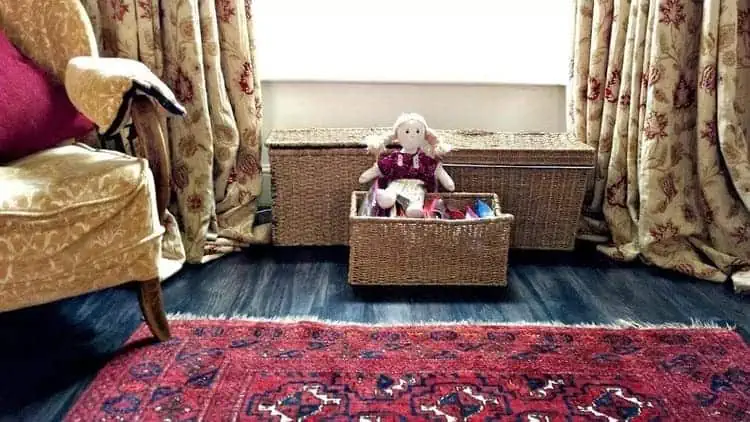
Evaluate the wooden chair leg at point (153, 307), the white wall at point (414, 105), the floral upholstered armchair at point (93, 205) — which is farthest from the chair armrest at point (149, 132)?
the white wall at point (414, 105)

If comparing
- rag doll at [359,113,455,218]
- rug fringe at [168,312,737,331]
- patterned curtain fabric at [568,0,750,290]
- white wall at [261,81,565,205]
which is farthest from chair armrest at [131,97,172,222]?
patterned curtain fabric at [568,0,750,290]

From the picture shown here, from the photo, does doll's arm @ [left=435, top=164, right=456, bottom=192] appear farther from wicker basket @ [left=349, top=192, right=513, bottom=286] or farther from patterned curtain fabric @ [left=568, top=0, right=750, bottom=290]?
patterned curtain fabric @ [left=568, top=0, right=750, bottom=290]

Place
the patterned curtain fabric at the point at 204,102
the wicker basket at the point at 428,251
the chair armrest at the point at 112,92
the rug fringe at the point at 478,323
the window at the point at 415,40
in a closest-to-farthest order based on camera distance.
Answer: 1. the chair armrest at the point at 112,92
2. the rug fringe at the point at 478,323
3. the wicker basket at the point at 428,251
4. the patterned curtain fabric at the point at 204,102
5. the window at the point at 415,40

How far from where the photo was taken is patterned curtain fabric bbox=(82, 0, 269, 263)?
1989 mm

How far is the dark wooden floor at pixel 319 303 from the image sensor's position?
1582 millimetres

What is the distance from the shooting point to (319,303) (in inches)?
73.4

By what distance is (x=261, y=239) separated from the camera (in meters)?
2.27

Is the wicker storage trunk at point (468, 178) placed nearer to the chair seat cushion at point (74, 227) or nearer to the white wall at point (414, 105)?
the white wall at point (414, 105)

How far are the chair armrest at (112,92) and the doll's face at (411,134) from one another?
2.37 feet

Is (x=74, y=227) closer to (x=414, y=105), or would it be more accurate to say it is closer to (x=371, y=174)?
(x=371, y=174)

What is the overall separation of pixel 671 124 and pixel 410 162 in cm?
82

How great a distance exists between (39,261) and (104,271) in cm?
14

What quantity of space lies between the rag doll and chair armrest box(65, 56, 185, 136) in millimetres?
712

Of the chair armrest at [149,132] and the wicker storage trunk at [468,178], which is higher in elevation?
the chair armrest at [149,132]
